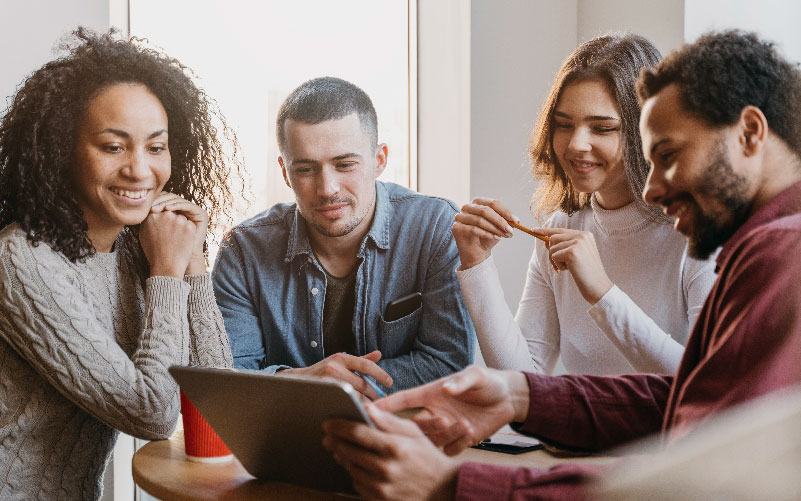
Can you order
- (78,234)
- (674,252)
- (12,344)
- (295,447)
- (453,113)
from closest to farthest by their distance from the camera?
(295,447), (12,344), (78,234), (674,252), (453,113)

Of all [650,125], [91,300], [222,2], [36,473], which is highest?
[222,2]

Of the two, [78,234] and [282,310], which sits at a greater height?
[78,234]

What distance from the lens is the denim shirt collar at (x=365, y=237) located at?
6.39 feet

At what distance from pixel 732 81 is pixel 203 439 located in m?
0.94

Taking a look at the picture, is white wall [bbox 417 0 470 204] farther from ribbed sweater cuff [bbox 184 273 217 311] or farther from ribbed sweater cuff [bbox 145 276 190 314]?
ribbed sweater cuff [bbox 145 276 190 314]

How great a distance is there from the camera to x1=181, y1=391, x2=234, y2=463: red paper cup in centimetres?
125

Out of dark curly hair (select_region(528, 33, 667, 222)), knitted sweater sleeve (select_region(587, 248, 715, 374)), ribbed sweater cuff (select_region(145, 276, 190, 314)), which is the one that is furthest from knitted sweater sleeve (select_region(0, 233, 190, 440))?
dark curly hair (select_region(528, 33, 667, 222))

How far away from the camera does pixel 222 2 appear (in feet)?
8.35

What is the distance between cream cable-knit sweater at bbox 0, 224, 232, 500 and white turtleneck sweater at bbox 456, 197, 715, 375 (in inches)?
27.1

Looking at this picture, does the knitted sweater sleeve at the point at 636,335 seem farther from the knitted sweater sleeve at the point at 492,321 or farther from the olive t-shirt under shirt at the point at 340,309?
the olive t-shirt under shirt at the point at 340,309

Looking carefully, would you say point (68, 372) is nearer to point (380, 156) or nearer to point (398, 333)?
point (398, 333)

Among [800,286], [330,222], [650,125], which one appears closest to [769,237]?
[800,286]

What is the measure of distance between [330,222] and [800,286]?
4.12ft

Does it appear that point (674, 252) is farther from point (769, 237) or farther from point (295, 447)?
point (295, 447)
